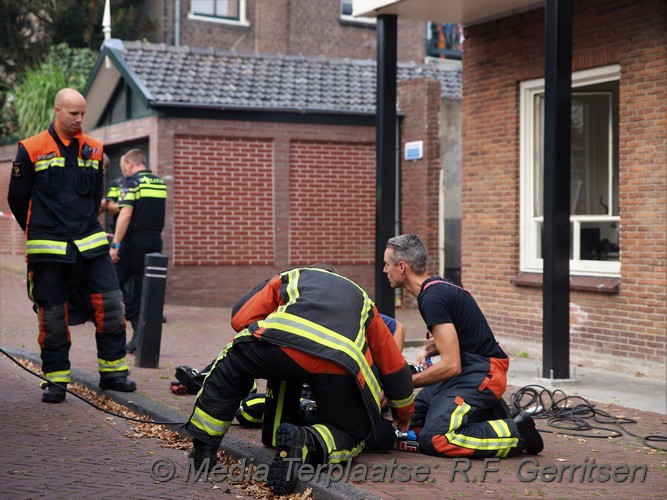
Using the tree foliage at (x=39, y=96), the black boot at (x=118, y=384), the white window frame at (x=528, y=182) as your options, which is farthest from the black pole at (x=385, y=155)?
the tree foliage at (x=39, y=96)

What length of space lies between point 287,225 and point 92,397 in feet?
29.2

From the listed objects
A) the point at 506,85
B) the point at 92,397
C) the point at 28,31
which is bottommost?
the point at 92,397

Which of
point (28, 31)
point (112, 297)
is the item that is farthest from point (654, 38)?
point (28, 31)

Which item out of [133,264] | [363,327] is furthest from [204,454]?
[133,264]

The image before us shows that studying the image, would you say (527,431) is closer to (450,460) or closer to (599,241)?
(450,460)

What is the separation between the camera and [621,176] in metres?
10.2

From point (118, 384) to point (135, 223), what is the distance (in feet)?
11.4

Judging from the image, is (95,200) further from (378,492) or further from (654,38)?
(654,38)

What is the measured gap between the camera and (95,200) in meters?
7.88

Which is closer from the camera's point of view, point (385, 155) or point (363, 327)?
point (363, 327)

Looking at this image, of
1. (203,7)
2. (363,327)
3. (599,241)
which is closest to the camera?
(363,327)

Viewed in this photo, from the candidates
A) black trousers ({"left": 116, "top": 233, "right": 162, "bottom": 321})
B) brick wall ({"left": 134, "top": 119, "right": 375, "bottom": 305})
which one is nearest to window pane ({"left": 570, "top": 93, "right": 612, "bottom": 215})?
black trousers ({"left": 116, "top": 233, "right": 162, "bottom": 321})

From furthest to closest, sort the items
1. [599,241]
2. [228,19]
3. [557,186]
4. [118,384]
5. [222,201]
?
[228,19]
[222,201]
[599,241]
[557,186]
[118,384]

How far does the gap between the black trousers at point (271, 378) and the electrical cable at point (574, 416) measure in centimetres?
170
